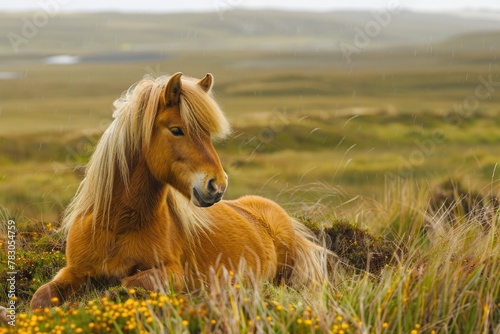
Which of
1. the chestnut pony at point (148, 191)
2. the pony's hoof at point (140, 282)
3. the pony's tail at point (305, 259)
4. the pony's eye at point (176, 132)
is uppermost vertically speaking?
the pony's eye at point (176, 132)

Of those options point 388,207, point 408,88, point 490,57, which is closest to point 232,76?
point 408,88

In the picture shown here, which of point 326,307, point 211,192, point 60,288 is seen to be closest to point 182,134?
point 211,192

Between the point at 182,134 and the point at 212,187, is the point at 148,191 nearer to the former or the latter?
the point at 182,134

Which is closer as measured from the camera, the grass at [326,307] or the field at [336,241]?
the grass at [326,307]

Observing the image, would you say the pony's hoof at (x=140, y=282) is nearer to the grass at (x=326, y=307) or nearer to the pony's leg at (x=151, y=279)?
the pony's leg at (x=151, y=279)

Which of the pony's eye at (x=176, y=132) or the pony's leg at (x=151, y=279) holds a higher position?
the pony's eye at (x=176, y=132)

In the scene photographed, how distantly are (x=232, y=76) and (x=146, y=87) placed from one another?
312ft

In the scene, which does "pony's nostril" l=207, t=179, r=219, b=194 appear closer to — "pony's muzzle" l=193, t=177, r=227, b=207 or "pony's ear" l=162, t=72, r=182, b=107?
"pony's muzzle" l=193, t=177, r=227, b=207

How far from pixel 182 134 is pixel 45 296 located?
186 cm

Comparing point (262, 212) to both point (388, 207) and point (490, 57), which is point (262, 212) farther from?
point (490, 57)

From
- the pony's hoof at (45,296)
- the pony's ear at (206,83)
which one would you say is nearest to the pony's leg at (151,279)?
the pony's hoof at (45,296)

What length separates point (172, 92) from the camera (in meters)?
6.47

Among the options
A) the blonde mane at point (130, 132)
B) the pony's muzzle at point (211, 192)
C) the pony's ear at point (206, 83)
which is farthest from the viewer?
the pony's ear at point (206, 83)

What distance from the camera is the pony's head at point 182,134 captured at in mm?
6328
